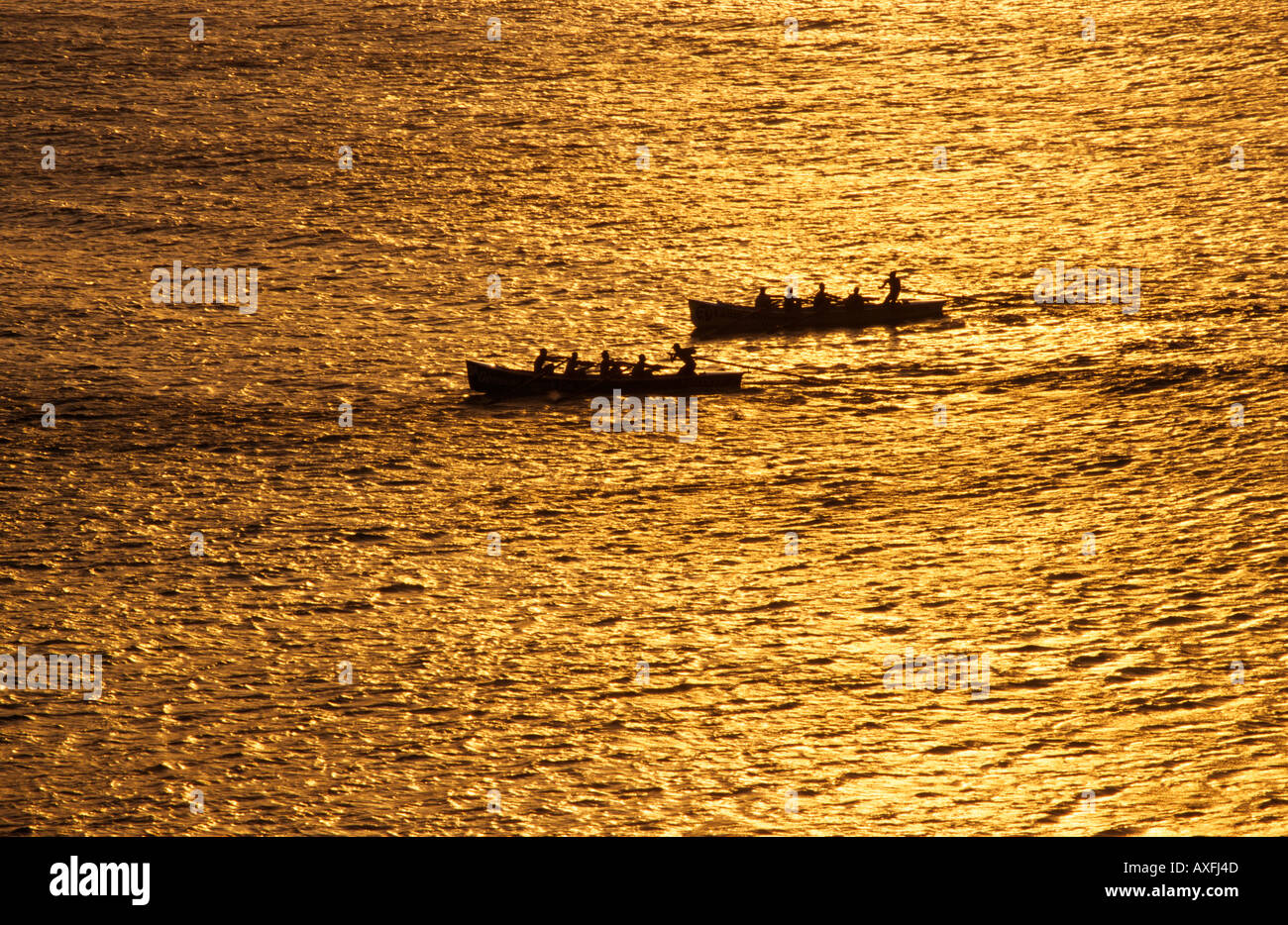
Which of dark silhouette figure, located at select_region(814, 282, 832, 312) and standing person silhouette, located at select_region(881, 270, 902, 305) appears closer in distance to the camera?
dark silhouette figure, located at select_region(814, 282, 832, 312)

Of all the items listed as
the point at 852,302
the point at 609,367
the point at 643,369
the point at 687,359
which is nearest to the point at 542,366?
the point at 609,367

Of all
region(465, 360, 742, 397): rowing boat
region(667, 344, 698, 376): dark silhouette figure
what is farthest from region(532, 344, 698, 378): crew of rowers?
region(465, 360, 742, 397): rowing boat

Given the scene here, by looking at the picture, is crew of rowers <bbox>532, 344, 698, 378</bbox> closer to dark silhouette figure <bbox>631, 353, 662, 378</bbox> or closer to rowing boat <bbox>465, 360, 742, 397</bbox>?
dark silhouette figure <bbox>631, 353, 662, 378</bbox>

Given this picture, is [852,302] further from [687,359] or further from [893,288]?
[687,359]

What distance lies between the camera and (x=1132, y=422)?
56.1 m

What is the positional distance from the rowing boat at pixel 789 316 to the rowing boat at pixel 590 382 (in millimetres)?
4988

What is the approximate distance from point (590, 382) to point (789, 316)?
28.5 feet

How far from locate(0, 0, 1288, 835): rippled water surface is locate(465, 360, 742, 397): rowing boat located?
751 mm

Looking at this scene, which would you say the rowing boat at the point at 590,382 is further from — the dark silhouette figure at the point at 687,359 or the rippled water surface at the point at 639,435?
the rippled water surface at the point at 639,435

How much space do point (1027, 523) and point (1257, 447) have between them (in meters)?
9.48

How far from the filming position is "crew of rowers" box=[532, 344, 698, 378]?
57.0 meters

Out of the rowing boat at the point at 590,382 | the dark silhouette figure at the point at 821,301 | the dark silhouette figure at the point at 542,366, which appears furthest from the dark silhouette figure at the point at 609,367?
the dark silhouette figure at the point at 821,301

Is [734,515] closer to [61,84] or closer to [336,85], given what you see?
[336,85]

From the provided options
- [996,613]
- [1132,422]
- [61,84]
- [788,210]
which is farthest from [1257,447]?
[61,84]
